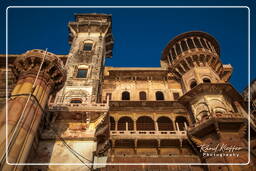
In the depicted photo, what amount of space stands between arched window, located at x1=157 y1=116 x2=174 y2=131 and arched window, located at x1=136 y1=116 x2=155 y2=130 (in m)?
0.65

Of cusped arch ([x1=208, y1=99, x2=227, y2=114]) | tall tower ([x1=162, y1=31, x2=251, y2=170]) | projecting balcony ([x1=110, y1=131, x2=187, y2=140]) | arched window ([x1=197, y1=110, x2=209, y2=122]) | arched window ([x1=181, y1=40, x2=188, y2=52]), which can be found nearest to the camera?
tall tower ([x1=162, y1=31, x2=251, y2=170])

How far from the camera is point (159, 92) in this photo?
20.2 meters

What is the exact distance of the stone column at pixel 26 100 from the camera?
22.2 feet

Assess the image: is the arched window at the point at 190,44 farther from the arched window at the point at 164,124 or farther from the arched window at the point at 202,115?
the arched window at the point at 164,124

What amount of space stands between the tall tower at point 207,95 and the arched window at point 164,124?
6.53 ft

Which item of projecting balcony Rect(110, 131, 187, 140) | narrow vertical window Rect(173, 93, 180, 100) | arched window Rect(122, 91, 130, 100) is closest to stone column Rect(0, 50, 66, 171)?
projecting balcony Rect(110, 131, 187, 140)

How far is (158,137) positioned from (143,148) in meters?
1.37

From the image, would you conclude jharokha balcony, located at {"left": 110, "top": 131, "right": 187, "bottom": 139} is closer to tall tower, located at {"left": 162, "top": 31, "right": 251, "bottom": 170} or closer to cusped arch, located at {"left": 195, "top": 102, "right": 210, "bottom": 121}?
tall tower, located at {"left": 162, "top": 31, "right": 251, "bottom": 170}

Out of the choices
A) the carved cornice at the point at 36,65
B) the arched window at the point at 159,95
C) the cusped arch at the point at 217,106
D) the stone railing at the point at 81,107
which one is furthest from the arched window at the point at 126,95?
the carved cornice at the point at 36,65

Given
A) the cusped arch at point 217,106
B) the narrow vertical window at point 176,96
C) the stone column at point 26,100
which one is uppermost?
the narrow vertical window at point 176,96

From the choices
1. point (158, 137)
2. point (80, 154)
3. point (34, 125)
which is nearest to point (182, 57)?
Result: point (158, 137)

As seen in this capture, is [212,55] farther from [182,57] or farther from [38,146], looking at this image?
[38,146]

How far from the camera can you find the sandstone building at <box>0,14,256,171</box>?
356 inches

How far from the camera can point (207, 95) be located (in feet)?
51.9
